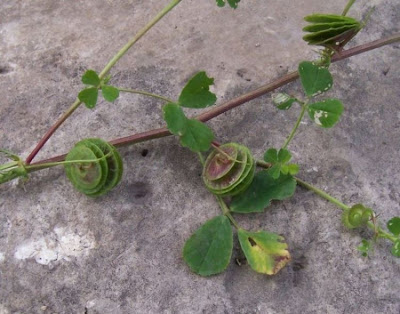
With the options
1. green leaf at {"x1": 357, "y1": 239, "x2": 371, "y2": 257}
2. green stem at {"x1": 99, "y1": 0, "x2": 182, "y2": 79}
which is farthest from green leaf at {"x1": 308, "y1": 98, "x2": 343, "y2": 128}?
green stem at {"x1": 99, "y1": 0, "x2": 182, "y2": 79}

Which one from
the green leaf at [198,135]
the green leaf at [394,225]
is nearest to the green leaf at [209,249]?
the green leaf at [198,135]

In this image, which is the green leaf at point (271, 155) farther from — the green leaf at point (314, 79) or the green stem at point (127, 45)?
the green stem at point (127, 45)

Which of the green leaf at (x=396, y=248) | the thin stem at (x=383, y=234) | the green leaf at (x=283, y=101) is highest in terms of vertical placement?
the green leaf at (x=283, y=101)

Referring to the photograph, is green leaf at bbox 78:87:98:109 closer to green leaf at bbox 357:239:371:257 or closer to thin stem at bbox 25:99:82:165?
thin stem at bbox 25:99:82:165

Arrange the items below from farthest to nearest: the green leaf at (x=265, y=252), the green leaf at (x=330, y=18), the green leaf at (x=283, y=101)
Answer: the green leaf at (x=283, y=101) < the green leaf at (x=330, y=18) < the green leaf at (x=265, y=252)

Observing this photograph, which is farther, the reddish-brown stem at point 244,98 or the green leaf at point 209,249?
the reddish-brown stem at point 244,98

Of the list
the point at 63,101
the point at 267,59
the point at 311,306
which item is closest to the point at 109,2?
the point at 63,101

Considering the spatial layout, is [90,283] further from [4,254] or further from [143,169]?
[143,169]
